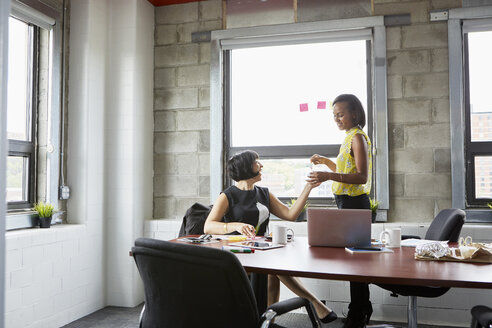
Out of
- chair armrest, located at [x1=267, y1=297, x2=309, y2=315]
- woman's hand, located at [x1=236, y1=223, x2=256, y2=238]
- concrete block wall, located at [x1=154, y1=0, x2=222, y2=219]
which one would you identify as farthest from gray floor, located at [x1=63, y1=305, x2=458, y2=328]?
chair armrest, located at [x1=267, y1=297, x2=309, y2=315]

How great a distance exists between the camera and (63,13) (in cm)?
373

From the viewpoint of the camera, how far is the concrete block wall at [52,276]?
9.69ft

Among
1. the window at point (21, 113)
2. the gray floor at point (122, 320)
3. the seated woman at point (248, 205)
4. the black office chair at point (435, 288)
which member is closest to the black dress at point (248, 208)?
the seated woman at point (248, 205)

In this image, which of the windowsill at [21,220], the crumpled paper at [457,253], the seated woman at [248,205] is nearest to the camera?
the crumpled paper at [457,253]

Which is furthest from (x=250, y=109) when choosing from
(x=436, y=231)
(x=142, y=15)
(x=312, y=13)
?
(x=436, y=231)

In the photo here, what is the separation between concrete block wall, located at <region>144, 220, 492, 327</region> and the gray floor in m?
0.11

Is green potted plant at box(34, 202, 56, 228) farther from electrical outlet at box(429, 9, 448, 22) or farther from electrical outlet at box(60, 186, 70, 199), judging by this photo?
electrical outlet at box(429, 9, 448, 22)

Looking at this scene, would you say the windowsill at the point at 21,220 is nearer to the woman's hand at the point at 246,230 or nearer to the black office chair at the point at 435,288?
the woman's hand at the point at 246,230

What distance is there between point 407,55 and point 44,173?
10.2ft

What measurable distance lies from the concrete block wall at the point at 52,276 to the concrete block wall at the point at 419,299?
158 centimetres

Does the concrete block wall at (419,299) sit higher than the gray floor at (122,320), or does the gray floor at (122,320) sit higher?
the concrete block wall at (419,299)

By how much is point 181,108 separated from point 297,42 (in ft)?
4.09

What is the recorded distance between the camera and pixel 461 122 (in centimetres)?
360

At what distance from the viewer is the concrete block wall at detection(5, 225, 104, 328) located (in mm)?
2953
